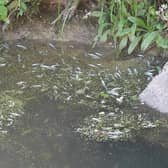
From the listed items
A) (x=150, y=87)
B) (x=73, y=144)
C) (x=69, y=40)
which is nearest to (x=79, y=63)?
(x=69, y=40)

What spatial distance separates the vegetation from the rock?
1.33ft

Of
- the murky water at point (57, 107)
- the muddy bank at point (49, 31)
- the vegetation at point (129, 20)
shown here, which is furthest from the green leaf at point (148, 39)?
the muddy bank at point (49, 31)

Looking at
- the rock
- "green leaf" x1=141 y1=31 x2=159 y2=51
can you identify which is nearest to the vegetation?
"green leaf" x1=141 y1=31 x2=159 y2=51

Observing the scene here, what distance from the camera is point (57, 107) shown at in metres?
3.53

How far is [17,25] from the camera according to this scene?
4426mm

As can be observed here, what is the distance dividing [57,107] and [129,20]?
980 millimetres

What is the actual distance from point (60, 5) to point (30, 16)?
26 centimetres

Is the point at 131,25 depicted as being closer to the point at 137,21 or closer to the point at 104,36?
the point at 137,21

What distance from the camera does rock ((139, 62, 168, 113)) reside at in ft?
11.4

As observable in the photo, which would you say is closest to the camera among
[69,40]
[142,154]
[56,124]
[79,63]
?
[142,154]

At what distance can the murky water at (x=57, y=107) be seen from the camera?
3.07 m

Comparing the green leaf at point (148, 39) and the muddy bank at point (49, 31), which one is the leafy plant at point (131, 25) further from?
the muddy bank at point (49, 31)

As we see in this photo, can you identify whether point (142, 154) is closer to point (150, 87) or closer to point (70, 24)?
point (150, 87)

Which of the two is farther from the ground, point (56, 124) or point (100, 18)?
point (100, 18)
